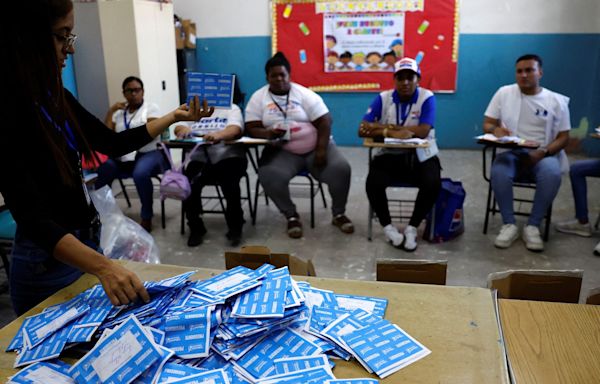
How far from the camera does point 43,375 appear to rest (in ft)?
3.49

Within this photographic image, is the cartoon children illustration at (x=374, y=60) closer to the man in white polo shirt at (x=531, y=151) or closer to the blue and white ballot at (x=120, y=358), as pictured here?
the man in white polo shirt at (x=531, y=151)

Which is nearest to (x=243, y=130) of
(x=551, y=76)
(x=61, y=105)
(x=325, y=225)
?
(x=325, y=225)

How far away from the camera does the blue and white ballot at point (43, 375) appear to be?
1.04 meters

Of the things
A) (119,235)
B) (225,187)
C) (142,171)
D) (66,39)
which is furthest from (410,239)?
(66,39)

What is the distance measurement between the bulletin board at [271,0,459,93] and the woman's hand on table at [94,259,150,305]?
589cm

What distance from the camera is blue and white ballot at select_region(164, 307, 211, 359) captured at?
1.10 meters

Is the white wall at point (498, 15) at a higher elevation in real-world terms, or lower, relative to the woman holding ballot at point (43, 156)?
higher

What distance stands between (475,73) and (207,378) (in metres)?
6.24

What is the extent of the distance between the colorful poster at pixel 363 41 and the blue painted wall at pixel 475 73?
424 mm

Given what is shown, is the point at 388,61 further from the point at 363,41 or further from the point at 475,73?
the point at 475,73

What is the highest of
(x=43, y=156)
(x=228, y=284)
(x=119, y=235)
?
(x=43, y=156)

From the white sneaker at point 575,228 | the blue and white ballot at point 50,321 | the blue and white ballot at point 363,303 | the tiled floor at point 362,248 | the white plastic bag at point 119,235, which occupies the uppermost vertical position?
the blue and white ballot at point 50,321

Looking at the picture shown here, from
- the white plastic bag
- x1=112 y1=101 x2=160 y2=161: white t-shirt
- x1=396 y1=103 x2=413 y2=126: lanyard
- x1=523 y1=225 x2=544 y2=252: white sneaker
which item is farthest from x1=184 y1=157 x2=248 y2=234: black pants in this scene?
x1=523 y1=225 x2=544 y2=252: white sneaker

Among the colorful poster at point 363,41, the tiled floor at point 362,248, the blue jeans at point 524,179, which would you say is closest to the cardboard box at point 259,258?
the tiled floor at point 362,248
